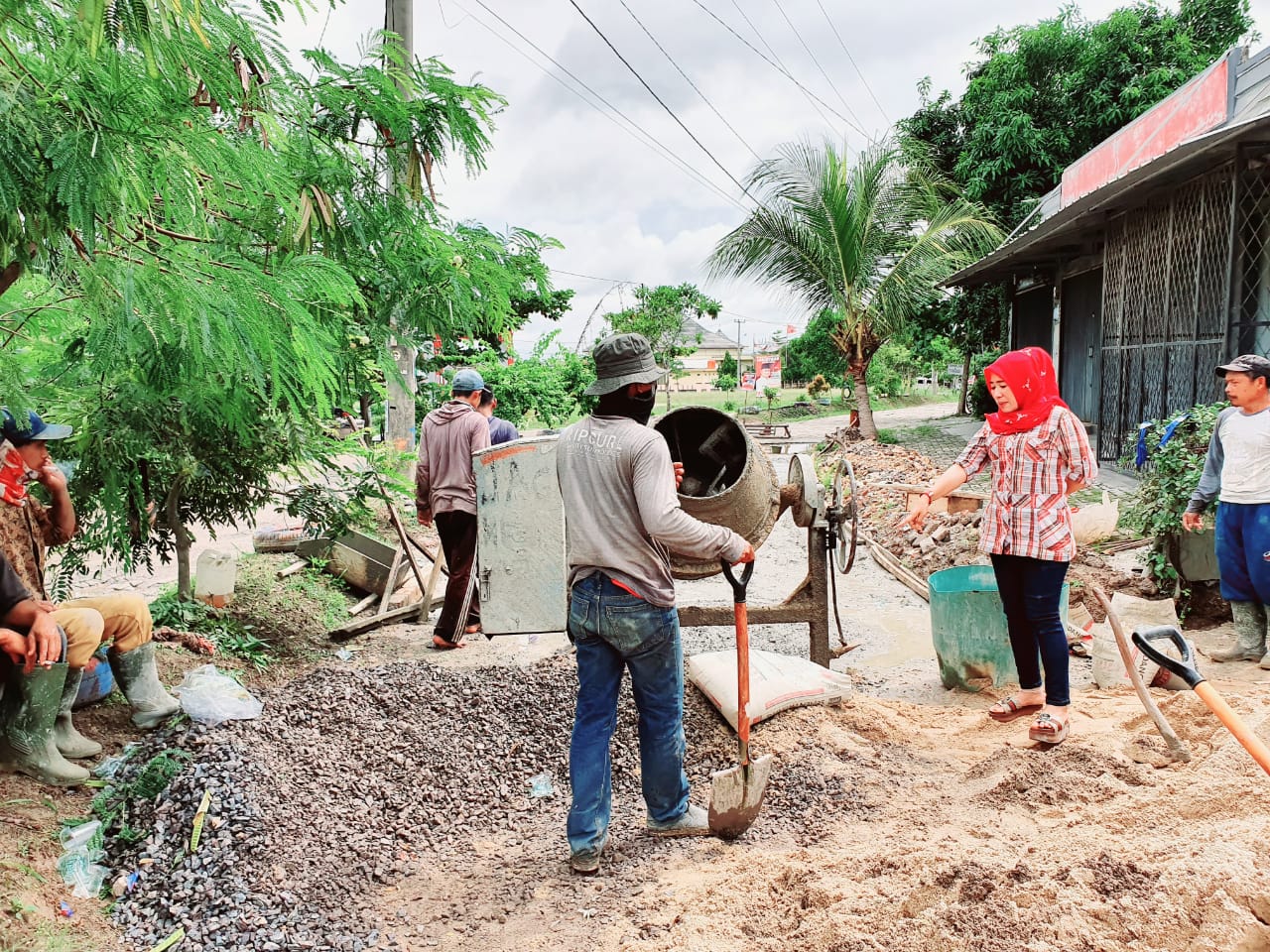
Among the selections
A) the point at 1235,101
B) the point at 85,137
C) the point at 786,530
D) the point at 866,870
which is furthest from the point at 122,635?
the point at 1235,101

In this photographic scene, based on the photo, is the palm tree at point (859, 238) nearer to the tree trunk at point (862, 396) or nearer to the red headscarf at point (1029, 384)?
the tree trunk at point (862, 396)

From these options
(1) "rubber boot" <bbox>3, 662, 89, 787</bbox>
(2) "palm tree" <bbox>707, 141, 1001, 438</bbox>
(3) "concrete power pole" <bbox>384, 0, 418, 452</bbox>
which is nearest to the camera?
(1) "rubber boot" <bbox>3, 662, 89, 787</bbox>

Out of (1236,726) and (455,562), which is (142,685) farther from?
(1236,726)

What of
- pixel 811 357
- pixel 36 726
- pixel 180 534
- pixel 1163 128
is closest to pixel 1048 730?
pixel 36 726

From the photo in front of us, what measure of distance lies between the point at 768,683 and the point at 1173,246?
8.35m

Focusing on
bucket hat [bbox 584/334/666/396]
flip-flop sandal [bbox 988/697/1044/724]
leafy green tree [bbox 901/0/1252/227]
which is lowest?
flip-flop sandal [bbox 988/697/1044/724]

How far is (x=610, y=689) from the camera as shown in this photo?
10.6 ft

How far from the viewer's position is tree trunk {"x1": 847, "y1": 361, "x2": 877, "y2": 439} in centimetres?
1766

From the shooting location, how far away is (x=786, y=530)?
10711mm

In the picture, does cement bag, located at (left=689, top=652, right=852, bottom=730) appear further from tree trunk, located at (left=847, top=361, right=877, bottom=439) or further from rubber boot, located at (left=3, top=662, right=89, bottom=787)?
tree trunk, located at (left=847, top=361, right=877, bottom=439)

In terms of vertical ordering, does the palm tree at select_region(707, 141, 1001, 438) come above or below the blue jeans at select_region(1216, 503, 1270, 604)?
above

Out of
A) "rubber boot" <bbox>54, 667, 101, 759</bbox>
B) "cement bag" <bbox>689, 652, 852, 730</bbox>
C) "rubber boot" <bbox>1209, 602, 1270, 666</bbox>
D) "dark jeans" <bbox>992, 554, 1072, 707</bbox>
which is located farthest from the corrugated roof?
"rubber boot" <bbox>54, 667, 101, 759</bbox>

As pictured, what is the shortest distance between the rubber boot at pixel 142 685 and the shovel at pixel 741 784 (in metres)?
2.46

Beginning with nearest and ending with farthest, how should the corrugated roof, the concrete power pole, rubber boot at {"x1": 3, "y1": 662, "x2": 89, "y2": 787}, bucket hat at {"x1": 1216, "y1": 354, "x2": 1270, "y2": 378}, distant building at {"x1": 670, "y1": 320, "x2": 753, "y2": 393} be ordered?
1. rubber boot at {"x1": 3, "y1": 662, "x2": 89, "y2": 787}
2. bucket hat at {"x1": 1216, "y1": 354, "x2": 1270, "y2": 378}
3. the corrugated roof
4. the concrete power pole
5. distant building at {"x1": 670, "y1": 320, "x2": 753, "y2": 393}
